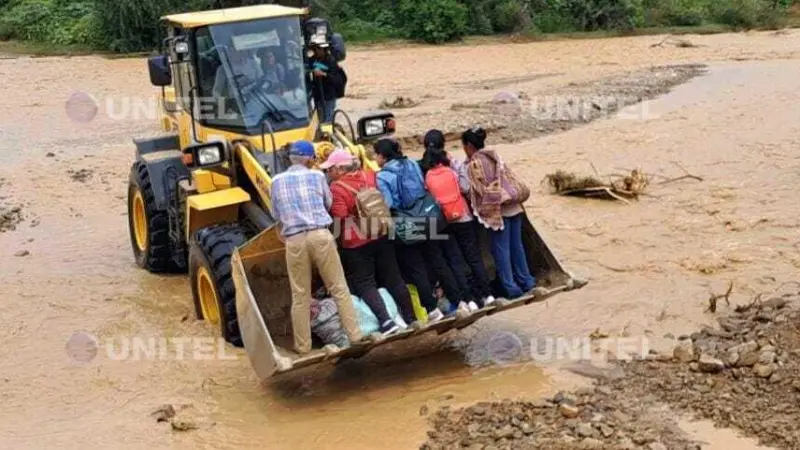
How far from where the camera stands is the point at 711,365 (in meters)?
7.53

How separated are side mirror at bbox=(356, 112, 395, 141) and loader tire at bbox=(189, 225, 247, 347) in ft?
4.57

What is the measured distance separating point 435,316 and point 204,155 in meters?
2.56

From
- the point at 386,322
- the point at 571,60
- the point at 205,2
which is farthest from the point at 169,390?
the point at 205,2

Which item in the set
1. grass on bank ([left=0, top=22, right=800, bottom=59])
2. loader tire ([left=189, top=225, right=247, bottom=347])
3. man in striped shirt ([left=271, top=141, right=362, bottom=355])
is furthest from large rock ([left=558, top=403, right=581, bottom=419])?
grass on bank ([left=0, top=22, right=800, bottom=59])

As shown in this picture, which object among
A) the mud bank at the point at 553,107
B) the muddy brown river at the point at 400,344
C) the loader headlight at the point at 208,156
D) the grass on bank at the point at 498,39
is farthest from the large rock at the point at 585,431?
the grass on bank at the point at 498,39

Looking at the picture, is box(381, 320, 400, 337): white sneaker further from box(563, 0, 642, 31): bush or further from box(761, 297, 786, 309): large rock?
box(563, 0, 642, 31): bush

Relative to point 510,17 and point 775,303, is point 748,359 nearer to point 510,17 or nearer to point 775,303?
point 775,303

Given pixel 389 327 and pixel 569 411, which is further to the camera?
pixel 389 327

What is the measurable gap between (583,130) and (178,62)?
957cm

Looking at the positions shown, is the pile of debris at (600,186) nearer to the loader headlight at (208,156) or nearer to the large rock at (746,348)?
the large rock at (746,348)

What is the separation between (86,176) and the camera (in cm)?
1683

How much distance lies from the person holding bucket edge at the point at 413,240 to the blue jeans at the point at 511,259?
381 millimetres

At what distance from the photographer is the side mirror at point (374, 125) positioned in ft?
Answer: 30.7

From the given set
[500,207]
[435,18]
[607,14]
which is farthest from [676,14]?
[500,207]
